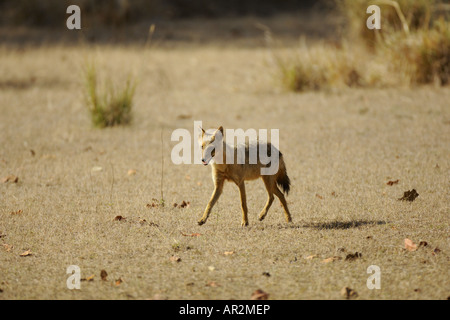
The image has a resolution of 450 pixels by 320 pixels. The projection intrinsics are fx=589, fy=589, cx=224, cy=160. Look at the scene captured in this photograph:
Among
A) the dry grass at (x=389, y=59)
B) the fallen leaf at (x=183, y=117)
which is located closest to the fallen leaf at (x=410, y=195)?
the fallen leaf at (x=183, y=117)

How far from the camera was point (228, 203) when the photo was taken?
21.9ft

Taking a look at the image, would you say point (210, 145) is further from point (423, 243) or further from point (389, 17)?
point (389, 17)

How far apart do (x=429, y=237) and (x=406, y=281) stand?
96 cm

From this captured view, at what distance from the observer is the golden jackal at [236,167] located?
216 inches

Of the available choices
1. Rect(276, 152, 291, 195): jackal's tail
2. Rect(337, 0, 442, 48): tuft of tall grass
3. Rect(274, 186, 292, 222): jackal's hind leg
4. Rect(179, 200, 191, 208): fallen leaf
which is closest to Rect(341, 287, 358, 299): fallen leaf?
Rect(274, 186, 292, 222): jackal's hind leg

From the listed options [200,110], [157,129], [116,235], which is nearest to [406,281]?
[116,235]

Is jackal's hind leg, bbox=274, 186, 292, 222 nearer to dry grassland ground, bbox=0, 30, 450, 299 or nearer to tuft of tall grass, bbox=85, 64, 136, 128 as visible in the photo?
dry grassland ground, bbox=0, 30, 450, 299

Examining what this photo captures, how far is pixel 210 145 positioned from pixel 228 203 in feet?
4.56

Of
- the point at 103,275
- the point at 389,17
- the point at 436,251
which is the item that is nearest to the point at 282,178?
the point at 436,251

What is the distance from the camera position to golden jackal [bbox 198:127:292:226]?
216 inches

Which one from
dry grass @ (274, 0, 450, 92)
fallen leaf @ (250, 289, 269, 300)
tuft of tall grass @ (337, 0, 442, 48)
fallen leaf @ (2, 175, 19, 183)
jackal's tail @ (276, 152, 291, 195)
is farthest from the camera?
tuft of tall grass @ (337, 0, 442, 48)

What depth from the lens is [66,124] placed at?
35.1ft

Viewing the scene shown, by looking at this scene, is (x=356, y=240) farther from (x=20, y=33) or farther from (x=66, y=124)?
(x=20, y=33)

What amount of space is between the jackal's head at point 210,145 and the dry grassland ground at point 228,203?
0.77 meters
